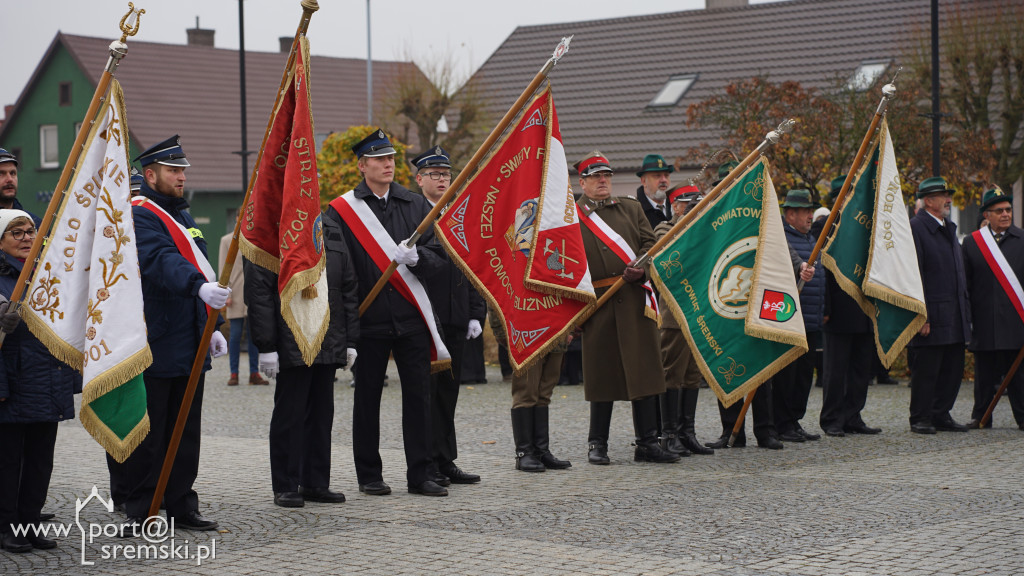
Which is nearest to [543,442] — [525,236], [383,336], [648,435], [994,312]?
[648,435]

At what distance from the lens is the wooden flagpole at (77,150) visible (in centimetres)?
653

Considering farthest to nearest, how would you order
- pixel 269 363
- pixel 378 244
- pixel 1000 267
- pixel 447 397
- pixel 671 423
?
pixel 1000 267 < pixel 671 423 < pixel 447 397 < pixel 378 244 < pixel 269 363

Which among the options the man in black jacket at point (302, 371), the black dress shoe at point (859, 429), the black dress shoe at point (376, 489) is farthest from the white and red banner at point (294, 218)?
the black dress shoe at point (859, 429)

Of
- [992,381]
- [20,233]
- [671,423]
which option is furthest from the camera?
[992,381]

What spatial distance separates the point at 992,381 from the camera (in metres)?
12.2

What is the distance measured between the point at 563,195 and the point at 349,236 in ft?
4.76

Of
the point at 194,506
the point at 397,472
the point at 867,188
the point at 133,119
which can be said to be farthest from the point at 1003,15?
the point at 133,119

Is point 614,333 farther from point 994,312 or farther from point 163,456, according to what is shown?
point 994,312

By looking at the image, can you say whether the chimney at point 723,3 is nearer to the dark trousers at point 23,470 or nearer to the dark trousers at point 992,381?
the dark trousers at point 992,381

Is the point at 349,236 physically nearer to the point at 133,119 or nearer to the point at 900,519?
the point at 900,519

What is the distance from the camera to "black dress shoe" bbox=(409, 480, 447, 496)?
833 centimetres

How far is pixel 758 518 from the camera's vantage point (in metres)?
7.37

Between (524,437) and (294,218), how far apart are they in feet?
9.32

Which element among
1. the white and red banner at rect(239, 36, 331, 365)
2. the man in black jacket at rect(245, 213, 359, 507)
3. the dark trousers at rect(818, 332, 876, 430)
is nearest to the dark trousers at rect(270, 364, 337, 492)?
the man in black jacket at rect(245, 213, 359, 507)
